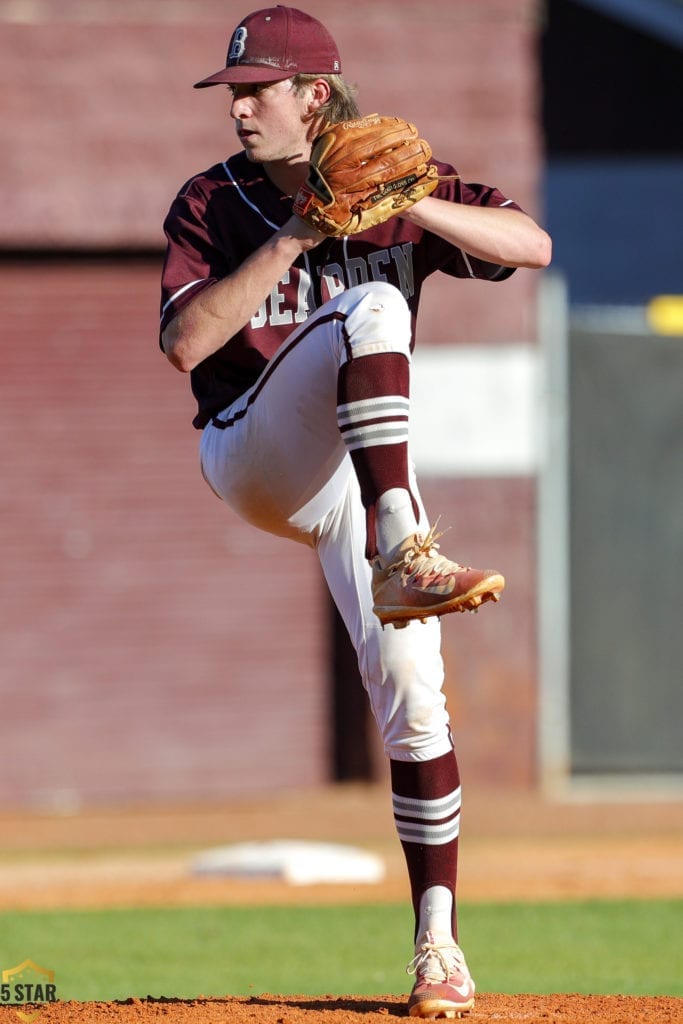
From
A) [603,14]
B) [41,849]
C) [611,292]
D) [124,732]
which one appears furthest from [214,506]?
[603,14]

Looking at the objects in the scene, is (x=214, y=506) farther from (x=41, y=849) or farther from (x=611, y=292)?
(x=611, y=292)

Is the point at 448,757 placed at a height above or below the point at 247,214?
below

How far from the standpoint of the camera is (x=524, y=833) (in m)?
9.47

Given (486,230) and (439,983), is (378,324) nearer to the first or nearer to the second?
(486,230)

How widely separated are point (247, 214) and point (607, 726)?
686 cm

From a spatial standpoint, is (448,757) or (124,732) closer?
(448,757)

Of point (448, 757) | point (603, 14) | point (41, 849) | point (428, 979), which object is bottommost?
point (41, 849)

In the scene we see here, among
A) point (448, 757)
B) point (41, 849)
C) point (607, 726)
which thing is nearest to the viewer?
point (448, 757)

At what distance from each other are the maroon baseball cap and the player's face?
0.04m

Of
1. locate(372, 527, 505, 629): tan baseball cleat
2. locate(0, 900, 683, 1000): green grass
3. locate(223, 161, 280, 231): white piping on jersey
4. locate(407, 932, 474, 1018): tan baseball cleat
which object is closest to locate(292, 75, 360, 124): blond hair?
locate(223, 161, 280, 231): white piping on jersey

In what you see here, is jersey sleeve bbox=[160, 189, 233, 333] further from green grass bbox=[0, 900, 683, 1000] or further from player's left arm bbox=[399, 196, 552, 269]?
green grass bbox=[0, 900, 683, 1000]

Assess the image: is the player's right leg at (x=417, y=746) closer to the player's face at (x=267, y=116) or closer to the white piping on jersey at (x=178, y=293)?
the white piping on jersey at (x=178, y=293)

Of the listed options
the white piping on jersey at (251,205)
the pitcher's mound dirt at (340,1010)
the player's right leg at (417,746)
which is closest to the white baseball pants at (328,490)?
the player's right leg at (417,746)

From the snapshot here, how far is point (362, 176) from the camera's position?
12.6 feet
